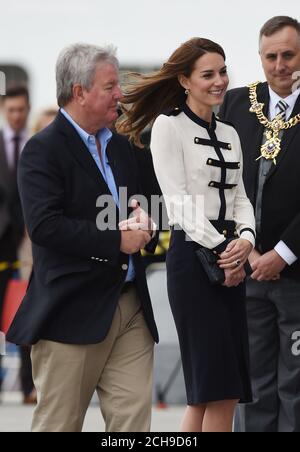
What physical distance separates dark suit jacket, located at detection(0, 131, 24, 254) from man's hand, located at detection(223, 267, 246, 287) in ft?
11.0

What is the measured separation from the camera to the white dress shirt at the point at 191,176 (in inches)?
197

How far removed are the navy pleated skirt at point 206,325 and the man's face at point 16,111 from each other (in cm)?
354

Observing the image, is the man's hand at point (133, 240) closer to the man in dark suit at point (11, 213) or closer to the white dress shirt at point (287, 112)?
the white dress shirt at point (287, 112)

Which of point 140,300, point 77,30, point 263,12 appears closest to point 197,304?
point 140,300

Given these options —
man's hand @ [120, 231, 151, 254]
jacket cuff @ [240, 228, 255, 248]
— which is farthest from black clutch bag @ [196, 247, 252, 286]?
man's hand @ [120, 231, 151, 254]

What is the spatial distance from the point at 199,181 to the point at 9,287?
3563 mm

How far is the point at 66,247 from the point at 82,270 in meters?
0.11

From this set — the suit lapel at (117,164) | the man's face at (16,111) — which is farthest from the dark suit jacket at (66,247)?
the man's face at (16,111)

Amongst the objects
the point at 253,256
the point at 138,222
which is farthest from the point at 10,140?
the point at 138,222

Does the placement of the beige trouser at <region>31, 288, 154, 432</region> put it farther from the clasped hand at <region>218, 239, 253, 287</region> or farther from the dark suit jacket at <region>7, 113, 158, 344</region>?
the clasped hand at <region>218, 239, 253, 287</region>

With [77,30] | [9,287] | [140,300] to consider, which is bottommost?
[9,287]

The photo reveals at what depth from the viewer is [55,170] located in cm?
463

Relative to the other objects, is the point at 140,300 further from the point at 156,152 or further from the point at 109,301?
the point at 156,152

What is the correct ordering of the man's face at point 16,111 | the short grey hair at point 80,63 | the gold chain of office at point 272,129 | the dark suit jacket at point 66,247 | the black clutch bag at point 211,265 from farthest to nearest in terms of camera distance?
the man's face at point 16,111 → the gold chain of office at point 272,129 → the black clutch bag at point 211,265 → the short grey hair at point 80,63 → the dark suit jacket at point 66,247
